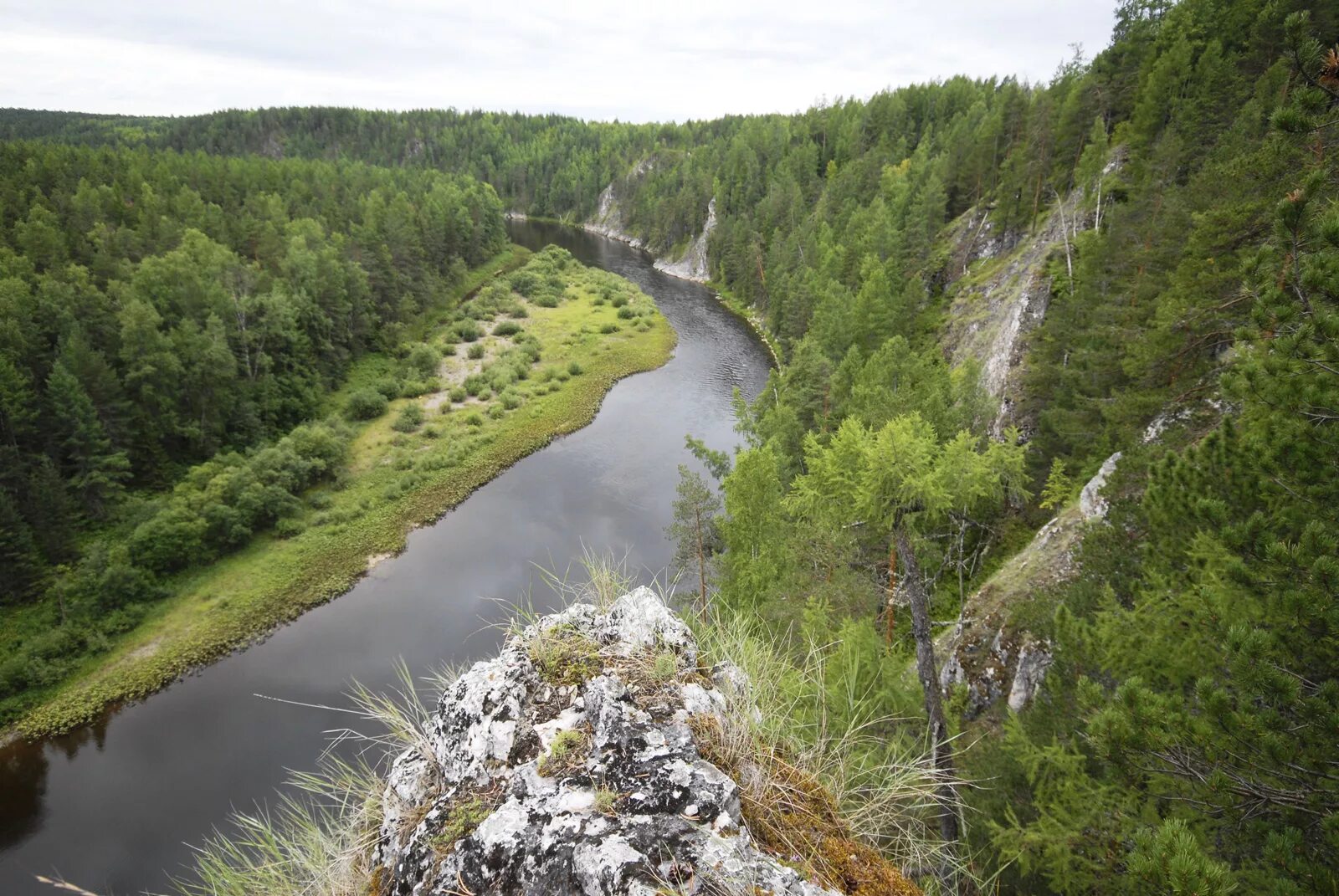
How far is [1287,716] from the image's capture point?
5.13m

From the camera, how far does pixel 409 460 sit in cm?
4034

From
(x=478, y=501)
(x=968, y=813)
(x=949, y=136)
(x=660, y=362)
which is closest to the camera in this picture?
(x=968, y=813)

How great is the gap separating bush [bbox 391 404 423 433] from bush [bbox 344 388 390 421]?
80.2 inches

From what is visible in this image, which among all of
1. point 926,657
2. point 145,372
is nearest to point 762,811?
point 926,657

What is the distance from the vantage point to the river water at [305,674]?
19203mm

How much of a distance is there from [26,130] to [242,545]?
208921 mm

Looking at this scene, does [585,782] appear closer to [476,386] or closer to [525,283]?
[476,386]

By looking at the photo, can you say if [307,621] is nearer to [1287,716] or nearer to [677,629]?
[677,629]

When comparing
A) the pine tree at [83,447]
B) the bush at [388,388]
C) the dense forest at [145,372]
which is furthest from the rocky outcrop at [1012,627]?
the bush at [388,388]

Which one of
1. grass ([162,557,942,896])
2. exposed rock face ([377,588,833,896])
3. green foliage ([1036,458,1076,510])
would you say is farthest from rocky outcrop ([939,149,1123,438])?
exposed rock face ([377,588,833,896])

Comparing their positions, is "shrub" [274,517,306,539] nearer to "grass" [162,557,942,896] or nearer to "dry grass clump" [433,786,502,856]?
"grass" [162,557,942,896]

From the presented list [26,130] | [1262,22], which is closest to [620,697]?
[1262,22]

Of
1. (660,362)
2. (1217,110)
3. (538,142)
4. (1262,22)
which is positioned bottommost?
(660,362)

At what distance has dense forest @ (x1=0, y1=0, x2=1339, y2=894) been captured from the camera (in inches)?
211
